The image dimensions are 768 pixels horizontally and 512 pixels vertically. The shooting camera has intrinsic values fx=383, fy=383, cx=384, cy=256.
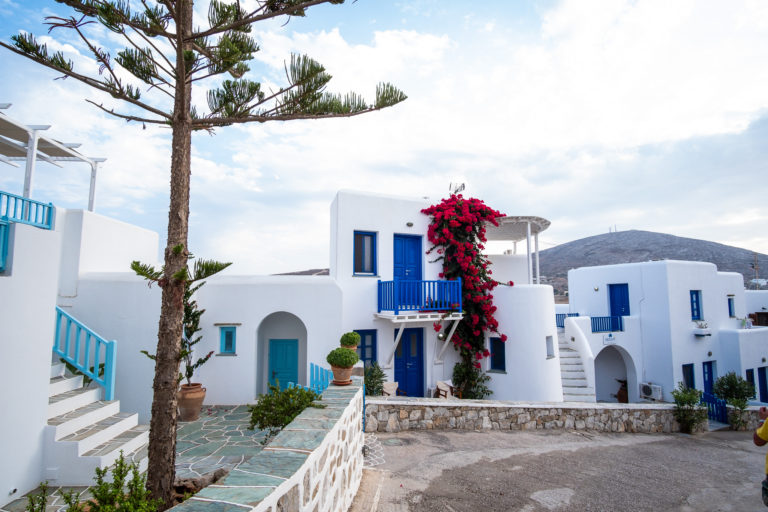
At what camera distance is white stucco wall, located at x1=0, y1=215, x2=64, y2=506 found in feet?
15.2

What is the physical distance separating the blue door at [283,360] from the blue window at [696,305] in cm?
1754

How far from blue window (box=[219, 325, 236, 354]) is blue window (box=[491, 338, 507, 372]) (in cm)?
751

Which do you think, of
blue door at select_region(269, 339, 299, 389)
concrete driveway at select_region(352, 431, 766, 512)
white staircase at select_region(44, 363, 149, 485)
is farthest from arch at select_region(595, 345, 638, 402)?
white staircase at select_region(44, 363, 149, 485)

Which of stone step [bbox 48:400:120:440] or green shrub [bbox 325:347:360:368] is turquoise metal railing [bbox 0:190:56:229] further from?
green shrub [bbox 325:347:360:368]

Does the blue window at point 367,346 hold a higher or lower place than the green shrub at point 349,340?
lower

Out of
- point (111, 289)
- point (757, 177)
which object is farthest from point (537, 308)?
point (757, 177)

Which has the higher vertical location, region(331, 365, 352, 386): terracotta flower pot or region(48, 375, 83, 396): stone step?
region(331, 365, 352, 386): terracotta flower pot

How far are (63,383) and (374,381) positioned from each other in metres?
6.08

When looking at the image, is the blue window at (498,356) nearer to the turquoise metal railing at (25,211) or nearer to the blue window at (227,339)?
the blue window at (227,339)

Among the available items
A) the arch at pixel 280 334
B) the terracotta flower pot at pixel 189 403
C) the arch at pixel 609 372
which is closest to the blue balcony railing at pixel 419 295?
the arch at pixel 280 334

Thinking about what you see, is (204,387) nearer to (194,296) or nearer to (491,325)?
(194,296)

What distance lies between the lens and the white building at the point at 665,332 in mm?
16125

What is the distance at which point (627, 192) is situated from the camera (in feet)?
98.8

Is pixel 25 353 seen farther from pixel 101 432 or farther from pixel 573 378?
pixel 573 378
